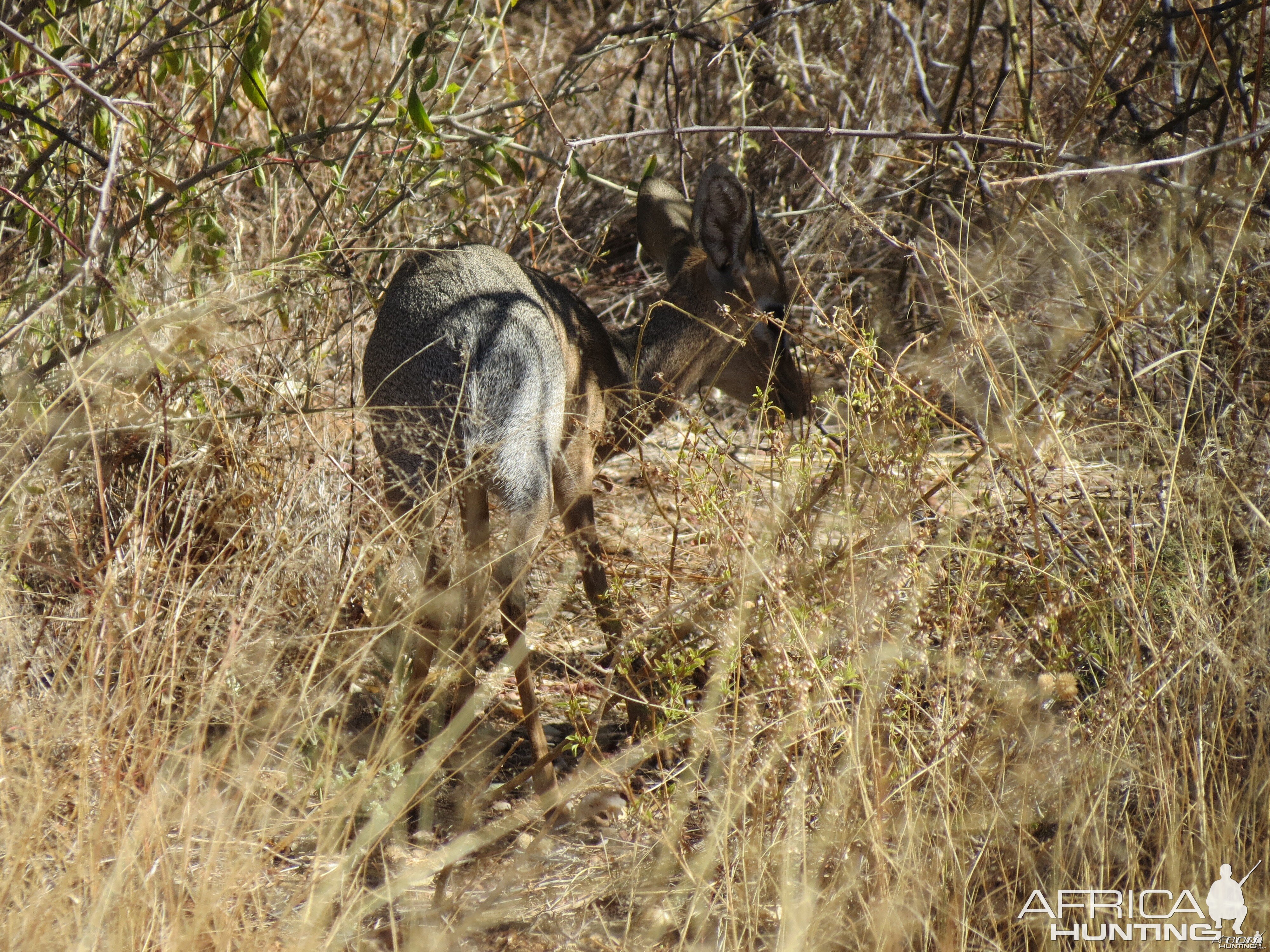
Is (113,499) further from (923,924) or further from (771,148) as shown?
(771,148)

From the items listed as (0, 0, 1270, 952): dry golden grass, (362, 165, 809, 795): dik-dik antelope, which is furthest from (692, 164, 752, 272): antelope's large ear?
(0, 0, 1270, 952): dry golden grass

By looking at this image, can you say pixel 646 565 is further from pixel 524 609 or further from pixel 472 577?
pixel 472 577

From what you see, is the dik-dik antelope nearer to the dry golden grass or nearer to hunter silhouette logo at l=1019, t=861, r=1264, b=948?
the dry golden grass

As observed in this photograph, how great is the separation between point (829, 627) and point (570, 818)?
115cm

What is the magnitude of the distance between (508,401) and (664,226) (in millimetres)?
1660

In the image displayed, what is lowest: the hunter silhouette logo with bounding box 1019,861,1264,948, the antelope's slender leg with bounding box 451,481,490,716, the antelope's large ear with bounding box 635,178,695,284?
the hunter silhouette logo with bounding box 1019,861,1264,948

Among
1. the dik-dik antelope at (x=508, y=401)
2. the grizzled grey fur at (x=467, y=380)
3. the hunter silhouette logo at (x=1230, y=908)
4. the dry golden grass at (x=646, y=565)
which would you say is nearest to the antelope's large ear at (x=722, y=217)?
the dik-dik antelope at (x=508, y=401)

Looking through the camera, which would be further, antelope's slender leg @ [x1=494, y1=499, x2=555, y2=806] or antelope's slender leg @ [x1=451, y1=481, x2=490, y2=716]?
antelope's slender leg @ [x1=494, y1=499, x2=555, y2=806]

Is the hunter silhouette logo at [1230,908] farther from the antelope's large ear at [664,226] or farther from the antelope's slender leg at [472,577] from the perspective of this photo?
the antelope's large ear at [664,226]

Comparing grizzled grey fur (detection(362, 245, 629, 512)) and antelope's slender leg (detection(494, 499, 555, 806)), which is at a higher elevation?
grizzled grey fur (detection(362, 245, 629, 512))

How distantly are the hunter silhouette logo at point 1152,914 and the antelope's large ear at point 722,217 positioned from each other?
9.26ft

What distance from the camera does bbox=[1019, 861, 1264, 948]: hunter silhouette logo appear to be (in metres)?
2.36

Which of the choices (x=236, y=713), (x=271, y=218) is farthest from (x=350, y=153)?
(x=236, y=713)

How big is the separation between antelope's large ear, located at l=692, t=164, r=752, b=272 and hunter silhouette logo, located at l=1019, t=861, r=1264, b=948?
9.26 ft
